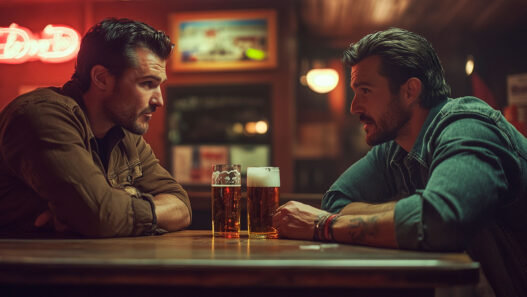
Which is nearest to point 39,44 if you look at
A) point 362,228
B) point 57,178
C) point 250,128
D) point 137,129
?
point 250,128

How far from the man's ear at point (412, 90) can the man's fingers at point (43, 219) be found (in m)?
1.47

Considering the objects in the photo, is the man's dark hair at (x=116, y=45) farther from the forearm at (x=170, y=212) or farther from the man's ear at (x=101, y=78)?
the forearm at (x=170, y=212)

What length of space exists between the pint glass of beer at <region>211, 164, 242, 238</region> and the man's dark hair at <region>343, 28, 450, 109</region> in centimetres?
75

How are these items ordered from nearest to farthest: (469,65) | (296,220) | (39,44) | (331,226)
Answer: (331,226), (296,220), (39,44), (469,65)

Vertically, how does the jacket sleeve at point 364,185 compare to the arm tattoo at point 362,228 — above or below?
above

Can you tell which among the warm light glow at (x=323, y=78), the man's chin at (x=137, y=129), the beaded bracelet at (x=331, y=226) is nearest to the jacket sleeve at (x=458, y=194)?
the beaded bracelet at (x=331, y=226)

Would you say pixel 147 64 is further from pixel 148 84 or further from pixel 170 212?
pixel 170 212

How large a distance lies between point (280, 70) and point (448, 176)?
4274mm

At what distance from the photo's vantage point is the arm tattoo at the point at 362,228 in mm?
1479

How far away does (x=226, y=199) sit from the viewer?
70.9 inches

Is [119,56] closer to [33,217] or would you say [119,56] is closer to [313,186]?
[33,217]

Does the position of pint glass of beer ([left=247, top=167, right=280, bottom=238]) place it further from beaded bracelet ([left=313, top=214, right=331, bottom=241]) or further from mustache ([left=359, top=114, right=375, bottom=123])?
mustache ([left=359, top=114, right=375, bottom=123])

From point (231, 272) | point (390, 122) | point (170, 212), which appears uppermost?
point (390, 122)

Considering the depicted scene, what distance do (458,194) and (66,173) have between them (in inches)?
48.9
